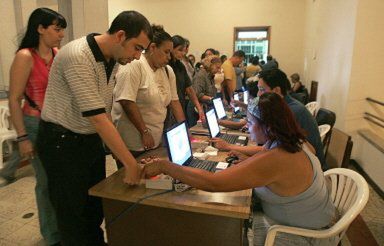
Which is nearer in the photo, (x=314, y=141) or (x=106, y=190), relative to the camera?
(x=106, y=190)

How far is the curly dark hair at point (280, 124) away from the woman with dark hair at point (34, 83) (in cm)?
135

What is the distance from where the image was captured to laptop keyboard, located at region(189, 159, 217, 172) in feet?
5.37

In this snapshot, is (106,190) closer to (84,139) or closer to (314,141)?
(84,139)

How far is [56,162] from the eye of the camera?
1.34 metres

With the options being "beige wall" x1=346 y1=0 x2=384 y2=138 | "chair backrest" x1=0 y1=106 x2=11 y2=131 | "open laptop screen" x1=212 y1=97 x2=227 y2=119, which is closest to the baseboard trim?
"beige wall" x1=346 y1=0 x2=384 y2=138

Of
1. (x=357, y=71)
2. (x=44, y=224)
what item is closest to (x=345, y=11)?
(x=357, y=71)

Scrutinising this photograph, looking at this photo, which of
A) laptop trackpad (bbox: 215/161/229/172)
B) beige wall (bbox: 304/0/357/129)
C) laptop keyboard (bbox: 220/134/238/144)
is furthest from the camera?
beige wall (bbox: 304/0/357/129)

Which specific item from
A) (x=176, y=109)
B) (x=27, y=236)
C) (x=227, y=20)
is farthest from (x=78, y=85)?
(x=227, y=20)

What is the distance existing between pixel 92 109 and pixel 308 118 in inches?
54.0

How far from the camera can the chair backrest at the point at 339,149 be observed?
1.96 meters

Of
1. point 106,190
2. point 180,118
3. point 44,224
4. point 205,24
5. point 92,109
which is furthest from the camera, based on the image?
point 205,24

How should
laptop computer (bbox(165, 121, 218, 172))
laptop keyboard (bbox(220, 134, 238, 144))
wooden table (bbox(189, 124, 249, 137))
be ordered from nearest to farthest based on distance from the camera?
laptop computer (bbox(165, 121, 218, 172)), laptop keyboard (bbox(220, 134, 238, 144)), wooden table (bbox(189, 124, 249, 137))

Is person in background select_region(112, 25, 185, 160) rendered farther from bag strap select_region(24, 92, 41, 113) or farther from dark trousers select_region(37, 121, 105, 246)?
bag strap select_region(24, 92, 41, 113)

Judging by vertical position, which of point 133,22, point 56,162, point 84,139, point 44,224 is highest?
Answer: point 133,22
